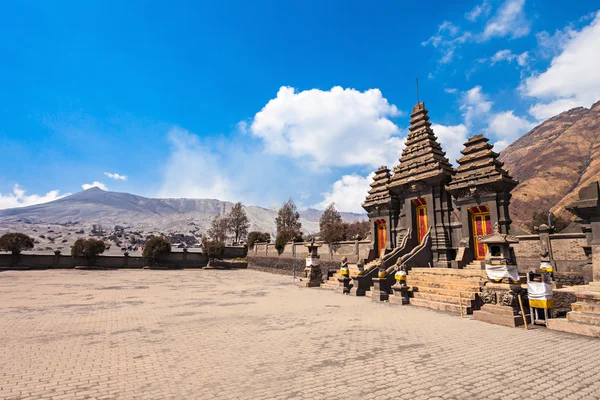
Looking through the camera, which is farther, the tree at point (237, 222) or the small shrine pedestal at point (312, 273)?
the tree at point (237, 222)

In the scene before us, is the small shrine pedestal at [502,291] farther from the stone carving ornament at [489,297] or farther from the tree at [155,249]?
the tree at [155,249]

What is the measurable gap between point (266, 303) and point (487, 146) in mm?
15430

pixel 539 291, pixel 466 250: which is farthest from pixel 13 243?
pixel 539 291

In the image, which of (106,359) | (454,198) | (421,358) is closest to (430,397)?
(421,358)

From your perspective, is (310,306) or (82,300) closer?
(310,306)

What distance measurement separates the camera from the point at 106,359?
20.3ft

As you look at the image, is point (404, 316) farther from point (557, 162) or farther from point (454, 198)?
point (557, 162)

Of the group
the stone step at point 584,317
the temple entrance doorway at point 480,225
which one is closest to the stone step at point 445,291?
the stone step at point 584,317

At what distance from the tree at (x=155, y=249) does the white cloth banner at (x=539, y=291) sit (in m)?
41.6

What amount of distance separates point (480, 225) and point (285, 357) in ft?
52.7

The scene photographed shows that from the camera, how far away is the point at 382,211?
2384 centimetres

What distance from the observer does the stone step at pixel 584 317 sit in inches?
313

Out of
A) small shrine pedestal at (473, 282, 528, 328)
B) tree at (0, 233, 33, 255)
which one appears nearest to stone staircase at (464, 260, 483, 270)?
small shrine pedestal at (473, 282, 528, 328)

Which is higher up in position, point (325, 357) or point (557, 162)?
point (557, 162)
